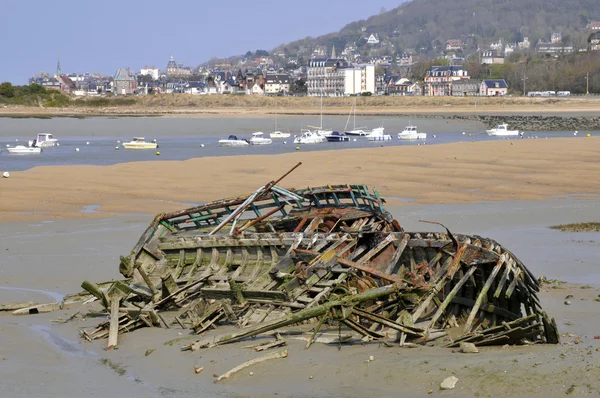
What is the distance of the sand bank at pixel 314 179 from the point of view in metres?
28.8

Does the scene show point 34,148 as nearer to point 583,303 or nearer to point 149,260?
point 149,260

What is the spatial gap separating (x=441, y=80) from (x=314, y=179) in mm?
167282

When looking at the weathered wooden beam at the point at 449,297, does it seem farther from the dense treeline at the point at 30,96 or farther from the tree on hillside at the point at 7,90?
the tree on hillside at the point at 7,90

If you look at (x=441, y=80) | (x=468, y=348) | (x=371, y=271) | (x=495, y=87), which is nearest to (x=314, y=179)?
(x=371, y=271)

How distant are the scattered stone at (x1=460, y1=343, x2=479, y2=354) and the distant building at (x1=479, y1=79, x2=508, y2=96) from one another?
167 m

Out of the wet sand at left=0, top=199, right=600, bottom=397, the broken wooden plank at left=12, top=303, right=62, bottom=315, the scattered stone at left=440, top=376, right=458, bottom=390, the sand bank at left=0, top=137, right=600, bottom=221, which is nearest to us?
the scattered stone at left=440, top=376, right=458, bottom=390

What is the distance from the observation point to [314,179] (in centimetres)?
3488

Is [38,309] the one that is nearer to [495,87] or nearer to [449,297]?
[449,297]

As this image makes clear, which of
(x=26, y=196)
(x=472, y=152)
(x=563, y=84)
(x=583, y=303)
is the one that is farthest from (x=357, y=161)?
(x=563, y=84)

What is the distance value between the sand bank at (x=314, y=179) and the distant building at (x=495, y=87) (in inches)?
5100

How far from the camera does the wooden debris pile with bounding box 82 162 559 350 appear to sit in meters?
12.1

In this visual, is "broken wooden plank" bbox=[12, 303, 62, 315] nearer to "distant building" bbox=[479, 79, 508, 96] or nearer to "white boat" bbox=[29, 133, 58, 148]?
"white boat" bbox=[29, 133, 58, 148]

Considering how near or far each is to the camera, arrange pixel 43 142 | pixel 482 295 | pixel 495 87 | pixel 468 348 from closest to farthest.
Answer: pixel 468 348 < pixel 482 295 < pixel 43 142 < pixel 495 87

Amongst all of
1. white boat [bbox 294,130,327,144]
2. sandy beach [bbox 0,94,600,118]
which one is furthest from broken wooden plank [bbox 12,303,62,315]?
sandy beach [bbox 0,94,600,118]
